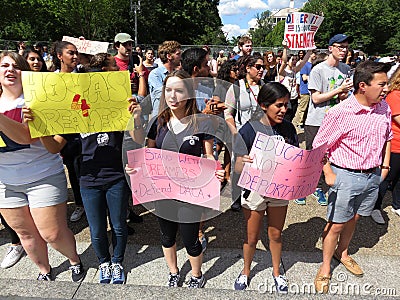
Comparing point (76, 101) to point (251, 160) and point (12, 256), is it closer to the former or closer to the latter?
point (251, 160)

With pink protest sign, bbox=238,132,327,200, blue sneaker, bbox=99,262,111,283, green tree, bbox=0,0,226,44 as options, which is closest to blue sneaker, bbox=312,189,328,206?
pink protest sign, bbox=238,132,327,200

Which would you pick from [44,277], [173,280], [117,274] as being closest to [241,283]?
[173,280]

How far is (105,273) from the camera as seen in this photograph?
296 cm

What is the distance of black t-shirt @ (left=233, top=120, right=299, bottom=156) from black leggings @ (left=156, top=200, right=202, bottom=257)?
0.56m

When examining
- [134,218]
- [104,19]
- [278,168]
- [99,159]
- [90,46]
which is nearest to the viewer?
[278,168]

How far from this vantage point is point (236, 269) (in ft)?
10.3

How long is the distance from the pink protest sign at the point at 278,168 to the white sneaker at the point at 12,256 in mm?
2267

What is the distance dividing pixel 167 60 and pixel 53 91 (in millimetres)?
1992

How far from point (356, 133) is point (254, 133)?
80cm

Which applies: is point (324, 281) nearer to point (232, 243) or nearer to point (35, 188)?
point (232, 243)

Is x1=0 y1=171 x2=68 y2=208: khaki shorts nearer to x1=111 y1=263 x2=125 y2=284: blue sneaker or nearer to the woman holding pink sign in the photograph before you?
x1=111 y1=263 x2=125 y2=284: blue sneaker

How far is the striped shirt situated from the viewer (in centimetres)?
264

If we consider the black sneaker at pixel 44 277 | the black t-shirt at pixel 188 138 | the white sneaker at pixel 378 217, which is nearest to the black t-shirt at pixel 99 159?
the black t-shirt at pixel 188 138

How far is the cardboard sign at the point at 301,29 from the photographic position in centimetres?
547
